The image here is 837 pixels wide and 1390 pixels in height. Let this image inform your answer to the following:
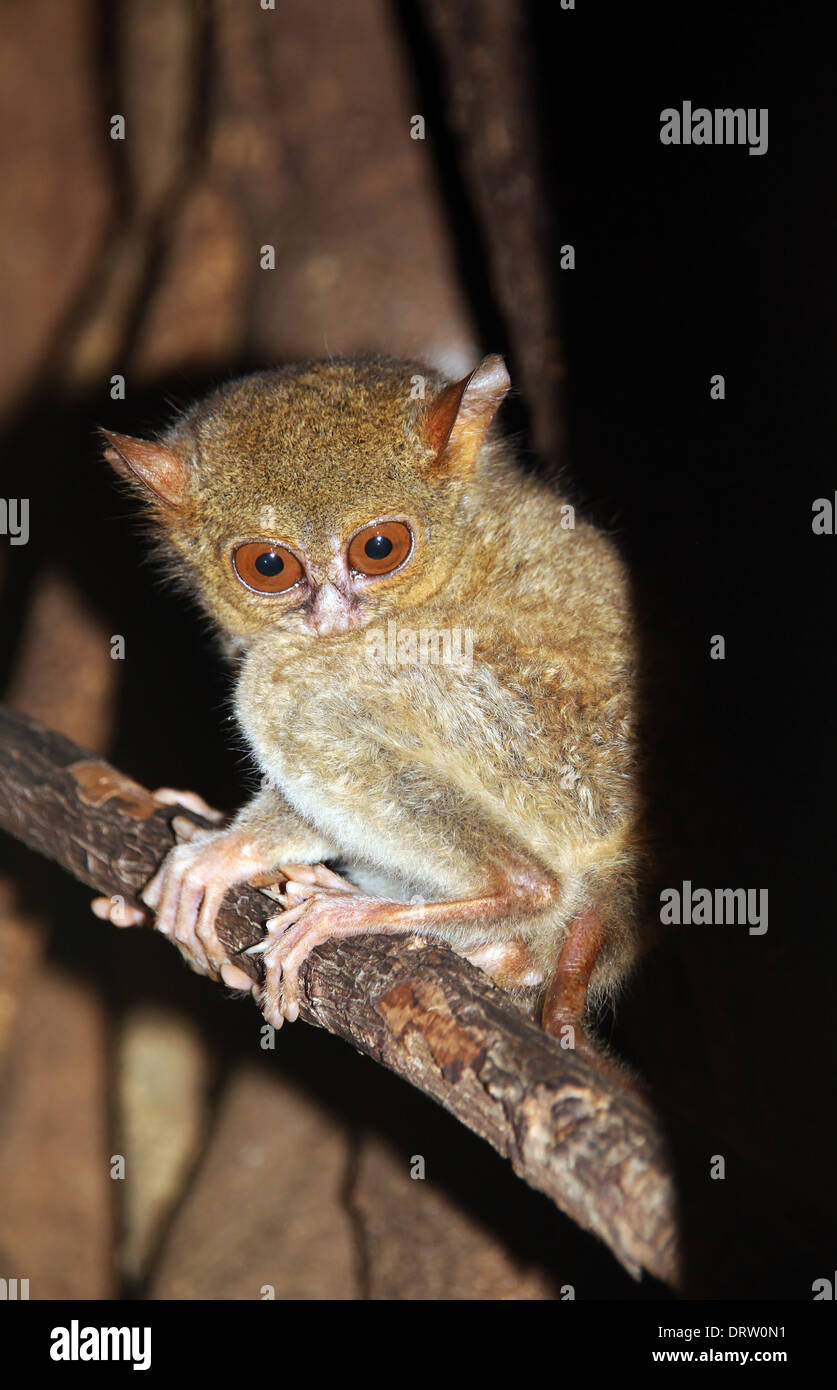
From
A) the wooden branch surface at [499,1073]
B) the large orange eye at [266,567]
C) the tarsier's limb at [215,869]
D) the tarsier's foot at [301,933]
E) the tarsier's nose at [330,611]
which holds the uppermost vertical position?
the large orange eye at [266,567]

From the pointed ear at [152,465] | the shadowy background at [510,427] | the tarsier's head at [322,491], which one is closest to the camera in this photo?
the shadowy background at [510,427]

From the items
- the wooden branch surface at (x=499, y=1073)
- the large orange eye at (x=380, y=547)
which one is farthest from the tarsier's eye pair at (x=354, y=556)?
the wooden branch surface at (x=499, y=1073)

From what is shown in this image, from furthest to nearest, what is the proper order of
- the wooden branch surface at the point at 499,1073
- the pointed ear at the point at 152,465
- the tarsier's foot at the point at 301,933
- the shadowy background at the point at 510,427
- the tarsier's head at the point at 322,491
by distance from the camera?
1. the pointed ear at the point at 152,465
2. the tarsier's head at the point at 322,491
3. the tarsier's foot at the point at 301,933
4. the shadowy background at the point at 510,427
5. the wooden branch surface at the point at 499,1073

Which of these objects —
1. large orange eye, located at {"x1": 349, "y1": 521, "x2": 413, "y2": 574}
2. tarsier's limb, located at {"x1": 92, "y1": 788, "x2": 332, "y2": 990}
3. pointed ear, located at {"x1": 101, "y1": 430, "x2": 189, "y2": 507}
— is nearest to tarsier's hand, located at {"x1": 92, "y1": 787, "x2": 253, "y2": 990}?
tarsier's limb, located at {"x1": 92, "y1": 788, "x2": 332, "y2": 990}

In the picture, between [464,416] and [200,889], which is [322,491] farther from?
[200,889]

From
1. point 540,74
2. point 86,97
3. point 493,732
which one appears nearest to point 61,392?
point 86,97

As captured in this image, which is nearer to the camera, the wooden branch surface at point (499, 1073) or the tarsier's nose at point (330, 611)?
the wooden branch surface at point (499, 1073)

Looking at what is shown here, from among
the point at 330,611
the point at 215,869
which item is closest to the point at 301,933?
the point at 215,869

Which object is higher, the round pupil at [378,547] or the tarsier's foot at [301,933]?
the round pupil at [378,547]

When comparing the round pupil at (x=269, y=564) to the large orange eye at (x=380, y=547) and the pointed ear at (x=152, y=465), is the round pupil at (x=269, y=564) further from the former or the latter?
the pointed ear at (x=152, y=465)
